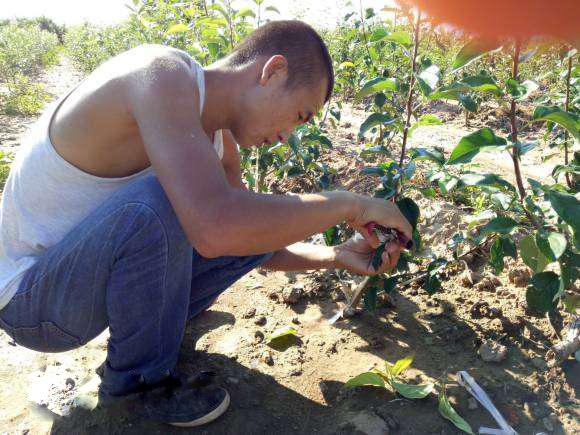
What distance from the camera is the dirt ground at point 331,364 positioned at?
63.7 inches

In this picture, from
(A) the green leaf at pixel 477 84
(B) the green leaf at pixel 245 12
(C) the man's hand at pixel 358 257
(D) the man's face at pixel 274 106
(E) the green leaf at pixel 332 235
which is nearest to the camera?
(A) the green leaf at pixel 477 84

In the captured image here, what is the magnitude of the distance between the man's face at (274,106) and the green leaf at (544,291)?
2.62 feet

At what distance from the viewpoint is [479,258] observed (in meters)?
2.32

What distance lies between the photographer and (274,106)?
1491mm

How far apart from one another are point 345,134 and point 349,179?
4.81 ft

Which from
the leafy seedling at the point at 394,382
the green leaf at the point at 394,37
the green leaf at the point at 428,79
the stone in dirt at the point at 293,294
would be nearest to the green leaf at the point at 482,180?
the green leaf at the point at 428,79

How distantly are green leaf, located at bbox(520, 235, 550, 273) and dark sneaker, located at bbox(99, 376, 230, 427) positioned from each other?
97 cm

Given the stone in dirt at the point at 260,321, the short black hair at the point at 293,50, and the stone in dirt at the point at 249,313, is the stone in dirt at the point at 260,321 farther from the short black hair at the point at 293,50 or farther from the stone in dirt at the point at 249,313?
the short black hair at the point at 293,50

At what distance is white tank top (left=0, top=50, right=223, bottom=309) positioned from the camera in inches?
58.7

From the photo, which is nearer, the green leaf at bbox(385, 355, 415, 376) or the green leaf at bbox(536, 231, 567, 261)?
the green leaf at bbox(536, 231, 567, 261)

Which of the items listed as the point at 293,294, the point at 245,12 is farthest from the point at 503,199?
the point at 245,12

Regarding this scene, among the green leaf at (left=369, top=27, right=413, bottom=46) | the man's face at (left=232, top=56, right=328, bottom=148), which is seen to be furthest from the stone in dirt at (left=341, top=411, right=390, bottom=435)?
the green leaf at (left=369, top=27, right=413, bottom=46)

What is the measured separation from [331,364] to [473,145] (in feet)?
3.01

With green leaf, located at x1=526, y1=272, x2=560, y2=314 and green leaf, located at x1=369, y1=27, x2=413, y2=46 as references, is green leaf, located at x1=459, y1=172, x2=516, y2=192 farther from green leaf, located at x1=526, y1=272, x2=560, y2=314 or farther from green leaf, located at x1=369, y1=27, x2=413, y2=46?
green leaf, located at x1=369, y1=27, x2=413, y2=46
